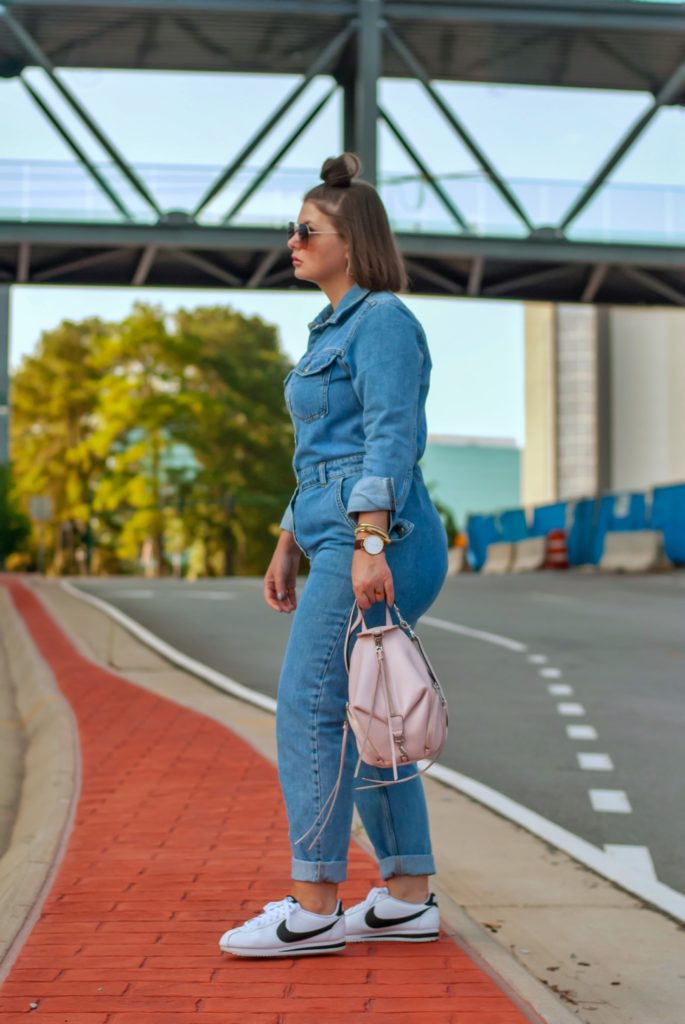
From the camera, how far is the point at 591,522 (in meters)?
31.4

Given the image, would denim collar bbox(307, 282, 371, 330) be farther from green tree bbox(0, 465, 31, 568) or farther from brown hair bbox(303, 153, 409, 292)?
green tree bbox(0, 465, 31, 568)

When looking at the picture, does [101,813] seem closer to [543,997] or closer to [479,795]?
[479,795]

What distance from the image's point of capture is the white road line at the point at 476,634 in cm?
1374

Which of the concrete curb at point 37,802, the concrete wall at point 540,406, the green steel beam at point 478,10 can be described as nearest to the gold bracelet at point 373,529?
the concrete curb at point 37,802

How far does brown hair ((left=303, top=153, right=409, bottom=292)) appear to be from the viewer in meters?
4.04

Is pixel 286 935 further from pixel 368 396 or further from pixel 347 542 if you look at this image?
pixel 368 396

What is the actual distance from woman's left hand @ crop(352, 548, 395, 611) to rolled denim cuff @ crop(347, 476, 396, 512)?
100mm

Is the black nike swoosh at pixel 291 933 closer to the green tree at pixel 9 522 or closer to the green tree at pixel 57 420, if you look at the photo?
the green tree at pixel 9 522

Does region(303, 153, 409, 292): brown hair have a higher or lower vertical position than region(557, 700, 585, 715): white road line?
higher

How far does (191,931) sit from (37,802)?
2.51 m

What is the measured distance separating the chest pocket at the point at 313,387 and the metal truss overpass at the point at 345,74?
79.4 ft

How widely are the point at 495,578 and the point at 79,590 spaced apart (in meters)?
6.61

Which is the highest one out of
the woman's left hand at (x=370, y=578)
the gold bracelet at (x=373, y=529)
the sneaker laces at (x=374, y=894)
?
the gold bracelet at (x=373, y=529)

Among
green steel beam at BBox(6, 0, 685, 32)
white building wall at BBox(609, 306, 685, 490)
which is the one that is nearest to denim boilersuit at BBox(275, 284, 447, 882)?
green steel beam at BBox(6, 0, 685, 32)
